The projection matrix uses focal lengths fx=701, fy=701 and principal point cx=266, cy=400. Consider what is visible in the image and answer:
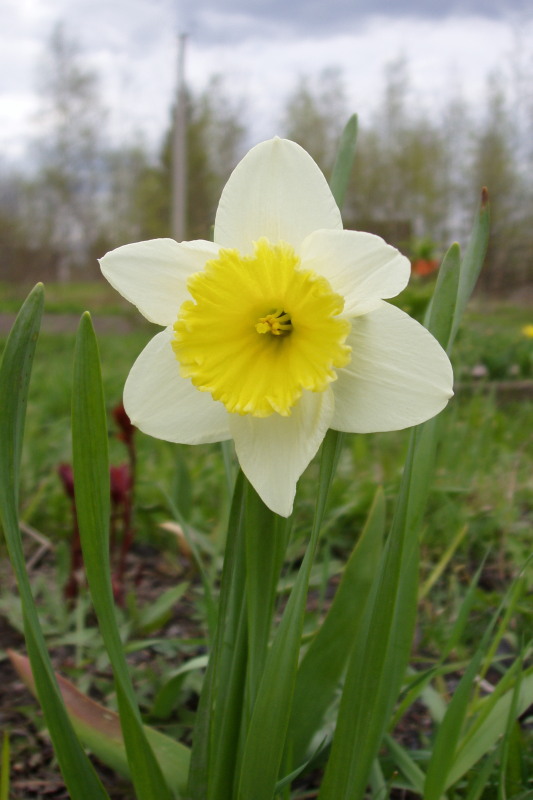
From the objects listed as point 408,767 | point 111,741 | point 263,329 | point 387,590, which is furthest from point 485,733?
point 263,329

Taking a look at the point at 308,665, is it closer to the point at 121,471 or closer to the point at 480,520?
the point at 121,471

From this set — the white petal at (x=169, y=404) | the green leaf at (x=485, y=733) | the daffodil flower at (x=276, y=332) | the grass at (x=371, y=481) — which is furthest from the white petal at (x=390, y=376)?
the grass at (x=371, y=481)

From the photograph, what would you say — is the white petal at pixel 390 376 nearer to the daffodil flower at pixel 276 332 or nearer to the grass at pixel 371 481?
the daffodil flower at pixel 276 332

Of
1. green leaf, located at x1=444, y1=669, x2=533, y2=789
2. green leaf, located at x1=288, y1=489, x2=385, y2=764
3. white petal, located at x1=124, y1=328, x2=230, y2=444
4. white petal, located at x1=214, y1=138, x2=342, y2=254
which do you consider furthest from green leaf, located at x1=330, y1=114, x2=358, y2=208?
green leaf, located at x1=444, y1=669, x2=533, y2=789

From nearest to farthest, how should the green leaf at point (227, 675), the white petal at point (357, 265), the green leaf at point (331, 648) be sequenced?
the white petal at point (357, 265), the green leaf at point (227, 675), the green leaf at point (331, 648)

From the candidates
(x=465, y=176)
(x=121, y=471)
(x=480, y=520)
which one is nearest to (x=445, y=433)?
(x=480, y=520)

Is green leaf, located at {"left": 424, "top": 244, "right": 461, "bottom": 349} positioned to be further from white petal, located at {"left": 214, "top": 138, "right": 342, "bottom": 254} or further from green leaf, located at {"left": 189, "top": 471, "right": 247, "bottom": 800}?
green leaf, located at {"left": 189, "top": 471, "right": 247, "bottom": 800}

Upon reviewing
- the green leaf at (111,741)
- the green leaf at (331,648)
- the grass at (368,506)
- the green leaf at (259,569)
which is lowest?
the grass at (368,506)

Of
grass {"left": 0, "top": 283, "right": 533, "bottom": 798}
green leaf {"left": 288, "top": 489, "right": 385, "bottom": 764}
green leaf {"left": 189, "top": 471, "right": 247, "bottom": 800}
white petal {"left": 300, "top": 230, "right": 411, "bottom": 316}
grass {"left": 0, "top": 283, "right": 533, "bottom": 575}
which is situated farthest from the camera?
grass {"left": 0, "top": 283, "right": 533, "bottom": 575}
